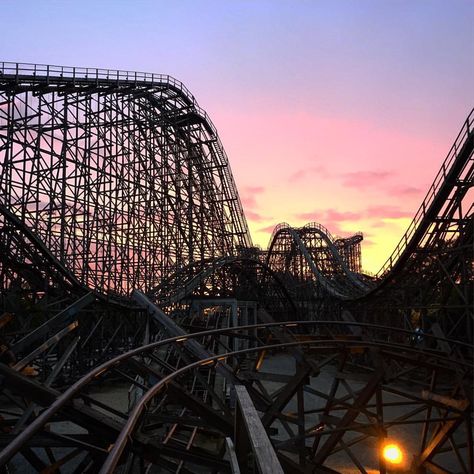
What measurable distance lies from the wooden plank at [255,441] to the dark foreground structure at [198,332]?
0.04ft

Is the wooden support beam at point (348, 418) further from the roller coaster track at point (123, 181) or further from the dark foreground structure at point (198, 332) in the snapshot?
the roller coaster track at point (123, 181)

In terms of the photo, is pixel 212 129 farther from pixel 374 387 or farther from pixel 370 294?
pixel 374 387

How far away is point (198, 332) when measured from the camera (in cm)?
641

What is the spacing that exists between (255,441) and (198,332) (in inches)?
173

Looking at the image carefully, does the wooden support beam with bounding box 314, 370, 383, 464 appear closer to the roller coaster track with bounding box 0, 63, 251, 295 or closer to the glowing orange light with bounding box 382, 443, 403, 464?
the glowing orange light with bounding box 382, 443, 403, 464

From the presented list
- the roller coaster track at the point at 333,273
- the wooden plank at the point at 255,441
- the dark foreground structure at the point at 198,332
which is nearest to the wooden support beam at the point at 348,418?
the dark foreground structure at the point at 198,332

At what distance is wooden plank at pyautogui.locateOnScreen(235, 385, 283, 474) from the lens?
1822 millimetres

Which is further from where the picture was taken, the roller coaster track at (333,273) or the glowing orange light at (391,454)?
the roller coaster track at (333,273)

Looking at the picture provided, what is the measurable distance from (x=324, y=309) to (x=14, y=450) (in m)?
23.3

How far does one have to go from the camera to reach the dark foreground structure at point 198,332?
421cm

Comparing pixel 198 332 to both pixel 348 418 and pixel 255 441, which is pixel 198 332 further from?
pixel 255 441

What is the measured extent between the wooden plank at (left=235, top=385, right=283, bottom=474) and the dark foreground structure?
12 mm

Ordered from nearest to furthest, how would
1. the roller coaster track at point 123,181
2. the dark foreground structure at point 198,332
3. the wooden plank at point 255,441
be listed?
the wooden plank at point 255,441, the dark foreground structure at point 198,332, the roller coaster track at point 123,181

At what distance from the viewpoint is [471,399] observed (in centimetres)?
582
